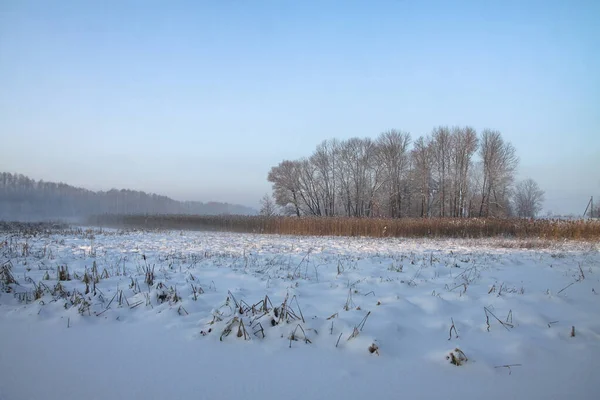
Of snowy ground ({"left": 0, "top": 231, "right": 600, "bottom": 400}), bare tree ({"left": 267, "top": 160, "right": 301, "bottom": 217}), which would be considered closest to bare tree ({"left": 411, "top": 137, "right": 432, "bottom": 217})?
bare tree ({"left": 267, "top": 160, "right": 301, "bottom": 217})

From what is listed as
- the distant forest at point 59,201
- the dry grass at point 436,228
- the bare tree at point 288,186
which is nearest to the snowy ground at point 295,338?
the dry grass at point 436,228

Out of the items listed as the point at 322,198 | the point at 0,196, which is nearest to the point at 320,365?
the point at 322,198

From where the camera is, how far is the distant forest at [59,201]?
79000 millimetres

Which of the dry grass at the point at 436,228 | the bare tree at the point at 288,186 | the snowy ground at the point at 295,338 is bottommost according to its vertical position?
the snowy ground at the point at 295,338

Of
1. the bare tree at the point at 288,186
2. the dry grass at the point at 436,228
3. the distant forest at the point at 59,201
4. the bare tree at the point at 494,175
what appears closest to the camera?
the dry grass at the point at 436,228

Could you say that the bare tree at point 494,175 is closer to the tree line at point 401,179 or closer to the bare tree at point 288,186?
the tree line at point 401,179

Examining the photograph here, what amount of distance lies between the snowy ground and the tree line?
34228mm

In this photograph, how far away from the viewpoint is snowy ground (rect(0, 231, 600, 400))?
2643mm

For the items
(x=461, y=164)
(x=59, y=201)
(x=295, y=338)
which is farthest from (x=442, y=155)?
(x=59, y=201)

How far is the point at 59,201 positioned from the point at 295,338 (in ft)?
368

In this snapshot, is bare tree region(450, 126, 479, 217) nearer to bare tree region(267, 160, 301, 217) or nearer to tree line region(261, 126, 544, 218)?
tree line region(261, 126, 544, 218)

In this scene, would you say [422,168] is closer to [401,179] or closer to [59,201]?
→ [401,179]

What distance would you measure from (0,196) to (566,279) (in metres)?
119

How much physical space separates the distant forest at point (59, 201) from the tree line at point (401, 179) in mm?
19525
